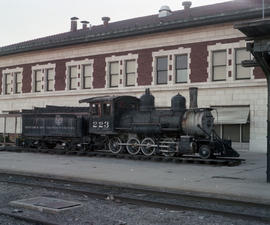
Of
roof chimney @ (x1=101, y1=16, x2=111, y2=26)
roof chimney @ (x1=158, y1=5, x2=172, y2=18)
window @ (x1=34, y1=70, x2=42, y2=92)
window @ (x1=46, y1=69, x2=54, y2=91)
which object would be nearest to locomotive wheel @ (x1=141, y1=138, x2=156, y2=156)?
roof chimney @ (x1=158, y1=5, x2=172, y2=18)

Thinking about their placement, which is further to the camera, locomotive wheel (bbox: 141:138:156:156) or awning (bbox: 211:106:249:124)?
awning (bbox: 211:106:249:124)

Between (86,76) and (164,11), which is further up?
(164,11)

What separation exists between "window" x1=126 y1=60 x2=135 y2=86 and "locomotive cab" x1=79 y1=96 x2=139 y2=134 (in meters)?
7.21

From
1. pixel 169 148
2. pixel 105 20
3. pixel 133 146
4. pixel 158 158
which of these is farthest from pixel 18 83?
pixel 158 158

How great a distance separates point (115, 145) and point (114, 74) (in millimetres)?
10405

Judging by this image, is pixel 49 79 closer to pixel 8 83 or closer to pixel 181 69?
pixel 8 83

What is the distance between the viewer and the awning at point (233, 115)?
2494cm

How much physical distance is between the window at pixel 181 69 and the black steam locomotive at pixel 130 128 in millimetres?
5567

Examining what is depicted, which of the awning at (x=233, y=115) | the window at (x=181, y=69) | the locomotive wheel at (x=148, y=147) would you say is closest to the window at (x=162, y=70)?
the window at (x=181, y=69)

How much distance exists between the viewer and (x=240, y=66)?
83.6 feet

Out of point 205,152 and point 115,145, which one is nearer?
point 205,152

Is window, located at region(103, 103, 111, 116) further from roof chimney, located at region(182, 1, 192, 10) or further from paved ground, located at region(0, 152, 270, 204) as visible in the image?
roof chimney, located at region(182, 1, 192, 10)

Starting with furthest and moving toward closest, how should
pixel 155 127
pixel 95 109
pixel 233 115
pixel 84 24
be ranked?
pixel 84 24, pixel 233 115, pixel 95 109, pixel 155 127

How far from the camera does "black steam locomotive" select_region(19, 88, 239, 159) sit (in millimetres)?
19250
